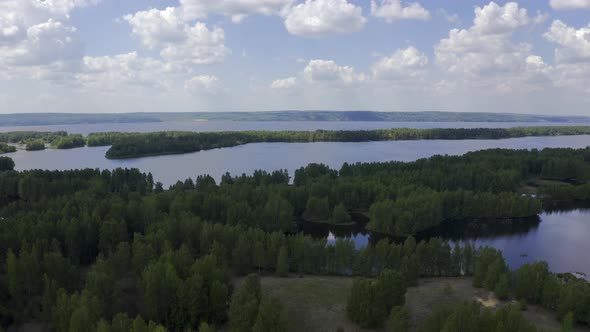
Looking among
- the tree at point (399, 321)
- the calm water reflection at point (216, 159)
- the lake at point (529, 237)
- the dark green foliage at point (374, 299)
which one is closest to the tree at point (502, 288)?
the dark green foliage at point (374, 299)

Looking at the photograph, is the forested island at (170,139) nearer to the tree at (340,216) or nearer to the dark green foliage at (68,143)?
the dark green foliage at (68,143)

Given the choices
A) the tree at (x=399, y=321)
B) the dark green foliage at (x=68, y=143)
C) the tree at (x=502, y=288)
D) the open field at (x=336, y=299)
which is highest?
the dark green foliage at (x=68, y=143)

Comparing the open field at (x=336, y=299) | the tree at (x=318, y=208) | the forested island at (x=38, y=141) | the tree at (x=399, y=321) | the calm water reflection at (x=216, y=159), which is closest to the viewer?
the tree at (x=399, y=321)

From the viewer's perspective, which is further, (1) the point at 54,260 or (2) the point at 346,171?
(2) the point at 346,171

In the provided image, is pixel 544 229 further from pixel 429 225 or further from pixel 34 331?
pixel 34 331

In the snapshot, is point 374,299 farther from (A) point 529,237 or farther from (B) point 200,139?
(B) point 200,139

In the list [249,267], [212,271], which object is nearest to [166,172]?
[249,267]
